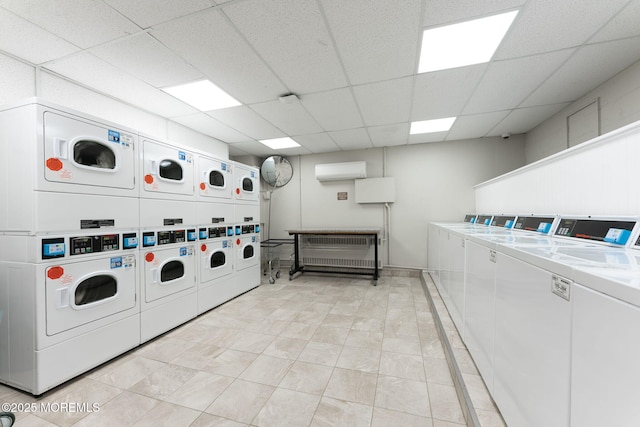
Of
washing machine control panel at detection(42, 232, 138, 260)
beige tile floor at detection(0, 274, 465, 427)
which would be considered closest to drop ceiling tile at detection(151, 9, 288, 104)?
washing machine control panel at detection(42, 232, 138, 260)

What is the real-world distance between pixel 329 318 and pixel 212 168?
2.32 metres

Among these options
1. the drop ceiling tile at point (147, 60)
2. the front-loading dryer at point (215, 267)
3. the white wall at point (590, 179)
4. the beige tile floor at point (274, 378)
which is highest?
the drop ceiling tile at point (147, 60)

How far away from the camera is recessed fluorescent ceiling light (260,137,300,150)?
4.32 metres

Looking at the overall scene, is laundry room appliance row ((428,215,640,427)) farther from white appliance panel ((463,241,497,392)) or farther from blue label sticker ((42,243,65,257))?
blue label sticker ((42,243,65,257))

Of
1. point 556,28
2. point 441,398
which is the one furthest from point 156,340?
point 556,28

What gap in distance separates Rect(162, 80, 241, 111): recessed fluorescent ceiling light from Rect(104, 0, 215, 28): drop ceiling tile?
80cm

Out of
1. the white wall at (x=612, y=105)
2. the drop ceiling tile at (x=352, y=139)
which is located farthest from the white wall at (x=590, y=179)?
the drop ceiling tile at (x=352, y=139)

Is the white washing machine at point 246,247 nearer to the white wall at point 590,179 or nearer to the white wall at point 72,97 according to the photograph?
the white wall at point 72,97

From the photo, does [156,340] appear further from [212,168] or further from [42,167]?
[212,168]

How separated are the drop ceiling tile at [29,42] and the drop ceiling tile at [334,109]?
2039 mm

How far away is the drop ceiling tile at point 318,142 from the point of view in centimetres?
412

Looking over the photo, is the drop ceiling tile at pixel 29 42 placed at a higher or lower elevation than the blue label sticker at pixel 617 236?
higher

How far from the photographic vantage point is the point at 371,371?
6.06 ft

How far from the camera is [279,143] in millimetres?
4535
